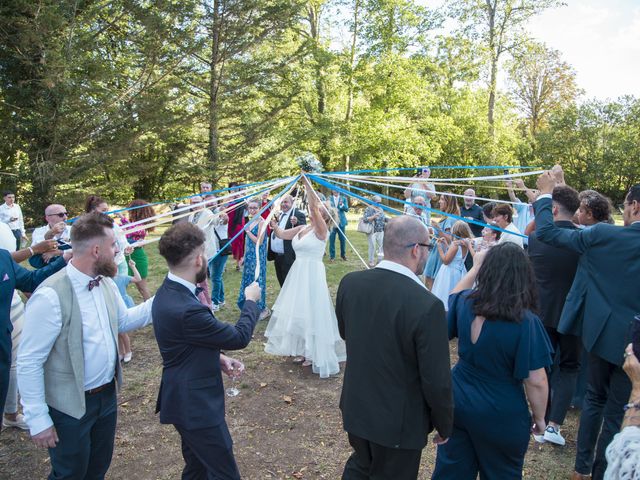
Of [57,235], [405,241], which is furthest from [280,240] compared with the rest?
[405,241]

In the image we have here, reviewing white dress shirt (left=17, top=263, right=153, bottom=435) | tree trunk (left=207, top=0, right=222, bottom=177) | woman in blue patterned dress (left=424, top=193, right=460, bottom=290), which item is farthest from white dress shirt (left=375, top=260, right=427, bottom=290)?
tree trunk (left=207, top=0, right=222, bottom=177)

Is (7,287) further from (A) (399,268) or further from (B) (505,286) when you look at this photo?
(B) (505,286)

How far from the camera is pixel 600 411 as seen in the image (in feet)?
10.8

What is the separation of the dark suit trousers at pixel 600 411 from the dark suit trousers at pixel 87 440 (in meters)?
3.36

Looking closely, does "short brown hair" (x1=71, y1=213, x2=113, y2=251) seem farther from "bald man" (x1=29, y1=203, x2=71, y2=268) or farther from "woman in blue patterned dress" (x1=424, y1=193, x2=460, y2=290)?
"woman in blue patterned dress" (x1=424, y1=193, x2=460, y2=290)

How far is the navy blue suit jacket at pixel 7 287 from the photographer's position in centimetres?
314

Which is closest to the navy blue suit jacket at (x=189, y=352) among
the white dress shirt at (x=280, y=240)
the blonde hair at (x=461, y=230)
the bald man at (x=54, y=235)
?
the bald man at (x=54, y=235)

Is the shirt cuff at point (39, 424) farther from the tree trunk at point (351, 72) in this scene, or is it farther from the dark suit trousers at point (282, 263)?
the tree trunk at point (351, 72)

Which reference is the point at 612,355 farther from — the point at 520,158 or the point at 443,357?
the point at 520,158


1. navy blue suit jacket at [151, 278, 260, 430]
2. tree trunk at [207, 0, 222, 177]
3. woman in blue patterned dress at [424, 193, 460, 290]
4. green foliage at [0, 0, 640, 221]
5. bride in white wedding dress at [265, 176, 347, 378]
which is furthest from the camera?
tree trunk at [207, 0, 222, 177]

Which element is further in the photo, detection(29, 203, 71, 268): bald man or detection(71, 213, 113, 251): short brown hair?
detection(29, 203, 71, 268): bald man

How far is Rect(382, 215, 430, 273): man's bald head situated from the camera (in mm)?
2398

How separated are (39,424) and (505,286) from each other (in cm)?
272

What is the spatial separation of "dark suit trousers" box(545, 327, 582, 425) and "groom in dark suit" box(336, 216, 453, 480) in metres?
2.36
